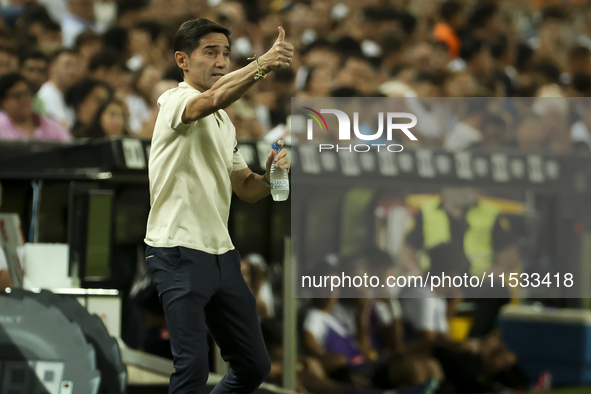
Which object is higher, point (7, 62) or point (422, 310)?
point (7, 62)

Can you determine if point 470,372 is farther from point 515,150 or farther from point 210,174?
point 210,174

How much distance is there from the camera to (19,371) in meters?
3.93

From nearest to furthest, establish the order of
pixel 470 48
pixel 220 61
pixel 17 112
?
pixel 220 61, pixel 17 112, pixel 470 48

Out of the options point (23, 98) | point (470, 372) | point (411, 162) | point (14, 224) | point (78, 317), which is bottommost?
point (470, 372)

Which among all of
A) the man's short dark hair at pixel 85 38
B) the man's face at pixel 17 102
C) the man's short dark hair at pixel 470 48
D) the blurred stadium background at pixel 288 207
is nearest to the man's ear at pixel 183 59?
the blurred stadium background at pixel 288 207

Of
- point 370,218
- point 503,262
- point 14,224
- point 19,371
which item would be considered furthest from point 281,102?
point 19,371

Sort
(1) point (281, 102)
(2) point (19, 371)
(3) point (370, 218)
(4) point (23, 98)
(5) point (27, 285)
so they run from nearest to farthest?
1. (2) point (19, 371)
2. (5) point (27, 285)
3. (4) point (23, 98)
4. (3) point (370, 218)
5. (1) point (281, 102)

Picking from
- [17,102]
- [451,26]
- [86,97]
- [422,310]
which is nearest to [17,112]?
[17,102]

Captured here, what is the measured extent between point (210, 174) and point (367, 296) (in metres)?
3.14

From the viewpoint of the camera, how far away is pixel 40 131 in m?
5.68

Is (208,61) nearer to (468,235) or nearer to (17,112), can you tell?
(17,112)

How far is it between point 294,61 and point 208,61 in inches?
196

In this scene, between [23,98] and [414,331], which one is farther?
[414,331]

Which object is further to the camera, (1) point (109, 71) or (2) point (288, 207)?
(1) point (109, 71)
